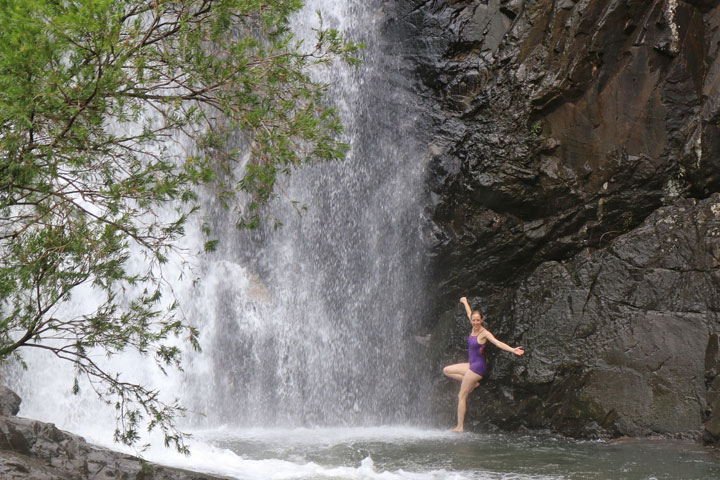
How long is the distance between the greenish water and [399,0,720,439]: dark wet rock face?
0.85 meters

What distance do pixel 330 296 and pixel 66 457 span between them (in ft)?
24.3

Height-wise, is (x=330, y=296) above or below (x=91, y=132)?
below

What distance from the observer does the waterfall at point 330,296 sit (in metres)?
12.0

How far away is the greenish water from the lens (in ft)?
24.4

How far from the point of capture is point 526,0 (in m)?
12.1

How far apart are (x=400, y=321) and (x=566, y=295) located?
9.61ft

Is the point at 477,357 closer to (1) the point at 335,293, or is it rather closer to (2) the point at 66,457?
(1) the point at 335,293

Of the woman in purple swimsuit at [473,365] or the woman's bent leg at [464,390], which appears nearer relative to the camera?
the woman in purple swimsuit at [473,365]

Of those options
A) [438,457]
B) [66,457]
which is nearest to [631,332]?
[438,457]

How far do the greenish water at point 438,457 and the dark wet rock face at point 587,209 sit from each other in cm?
85

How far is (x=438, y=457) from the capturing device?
28.2 feet

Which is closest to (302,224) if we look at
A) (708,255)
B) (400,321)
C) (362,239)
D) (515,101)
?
(362,239)

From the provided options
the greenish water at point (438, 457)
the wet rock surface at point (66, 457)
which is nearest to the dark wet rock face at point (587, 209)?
the greenish water at point (438, 457)

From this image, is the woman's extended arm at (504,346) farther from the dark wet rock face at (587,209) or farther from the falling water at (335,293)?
the falling water at (335,293)
